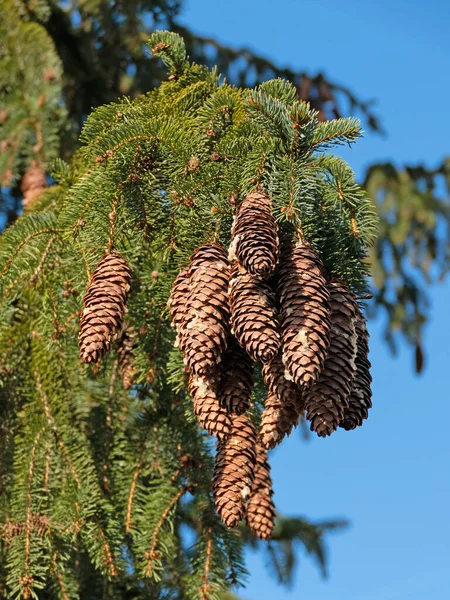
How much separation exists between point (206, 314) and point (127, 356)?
0.97 meters

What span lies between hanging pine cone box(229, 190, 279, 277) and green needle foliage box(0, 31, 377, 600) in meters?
0.08

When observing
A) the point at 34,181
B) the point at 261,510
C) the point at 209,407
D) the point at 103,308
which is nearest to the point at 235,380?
the point at 209,407

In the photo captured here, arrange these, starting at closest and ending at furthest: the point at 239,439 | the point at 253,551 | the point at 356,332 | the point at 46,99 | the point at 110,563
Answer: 1. the point at 356,332
2. the point at 239,439
3. the point at 110,563
4. the point at 46,99
5. the point at 253,551

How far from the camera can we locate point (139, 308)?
2596 millimetres

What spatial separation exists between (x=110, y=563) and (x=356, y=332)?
1191 millimetres

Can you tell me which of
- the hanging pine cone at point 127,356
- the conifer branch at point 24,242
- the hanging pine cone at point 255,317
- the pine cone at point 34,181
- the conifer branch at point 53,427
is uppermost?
the pine cone at point 34,181

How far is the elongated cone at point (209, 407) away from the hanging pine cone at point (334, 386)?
0.21 metres

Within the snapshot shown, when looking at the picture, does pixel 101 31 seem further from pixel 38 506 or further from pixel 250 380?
pixel 250 380

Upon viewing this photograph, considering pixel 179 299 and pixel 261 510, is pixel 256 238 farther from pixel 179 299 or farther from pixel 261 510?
pixel 261 510

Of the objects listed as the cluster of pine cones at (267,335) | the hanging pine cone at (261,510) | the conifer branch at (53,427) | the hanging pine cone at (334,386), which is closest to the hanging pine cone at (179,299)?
the cluster of pine cones at (267,335)

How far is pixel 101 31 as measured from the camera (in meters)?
4.73

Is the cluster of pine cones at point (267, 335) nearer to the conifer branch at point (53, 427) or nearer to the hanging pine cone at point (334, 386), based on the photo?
the hanging pine cone at point (334, 386)

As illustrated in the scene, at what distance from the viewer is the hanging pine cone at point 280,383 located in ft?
5.95

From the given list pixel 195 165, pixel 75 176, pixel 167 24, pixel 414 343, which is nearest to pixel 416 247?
pixel 414 343
